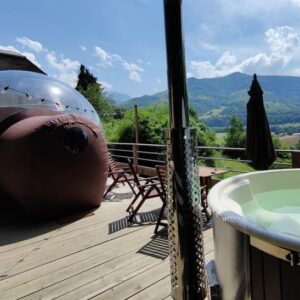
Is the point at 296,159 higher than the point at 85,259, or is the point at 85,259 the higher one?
the point at 296,159

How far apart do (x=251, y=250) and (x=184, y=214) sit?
1.39 ft

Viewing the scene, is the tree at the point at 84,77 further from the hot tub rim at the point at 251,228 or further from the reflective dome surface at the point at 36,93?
the hot tub rim at the point at 251,228

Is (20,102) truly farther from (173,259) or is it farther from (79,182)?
(173,259)

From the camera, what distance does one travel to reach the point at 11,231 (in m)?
4.02

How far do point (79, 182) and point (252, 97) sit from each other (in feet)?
8.82

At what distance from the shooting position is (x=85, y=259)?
304 centimetres

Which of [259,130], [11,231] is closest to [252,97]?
[259,130]

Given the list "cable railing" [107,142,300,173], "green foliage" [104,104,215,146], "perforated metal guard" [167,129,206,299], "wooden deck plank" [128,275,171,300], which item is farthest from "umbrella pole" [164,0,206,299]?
"green foliage" [104,104,215,146]

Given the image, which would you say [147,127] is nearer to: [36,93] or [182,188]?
[36,93]

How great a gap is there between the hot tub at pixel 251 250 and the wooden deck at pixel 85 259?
62cm

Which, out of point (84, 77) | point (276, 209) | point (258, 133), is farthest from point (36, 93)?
point (84, 77)

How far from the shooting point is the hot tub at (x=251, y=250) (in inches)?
57.1

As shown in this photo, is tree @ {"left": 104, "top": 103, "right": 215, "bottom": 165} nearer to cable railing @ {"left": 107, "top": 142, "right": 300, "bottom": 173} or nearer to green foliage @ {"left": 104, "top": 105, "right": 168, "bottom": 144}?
green foliage @ {"left": 104, "top": 105, "right": 168, "bottom": 144}

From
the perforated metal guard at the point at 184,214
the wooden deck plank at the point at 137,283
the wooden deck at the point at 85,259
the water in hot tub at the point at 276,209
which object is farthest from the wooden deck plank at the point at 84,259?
the perforated metal guard at the point at 184,214
